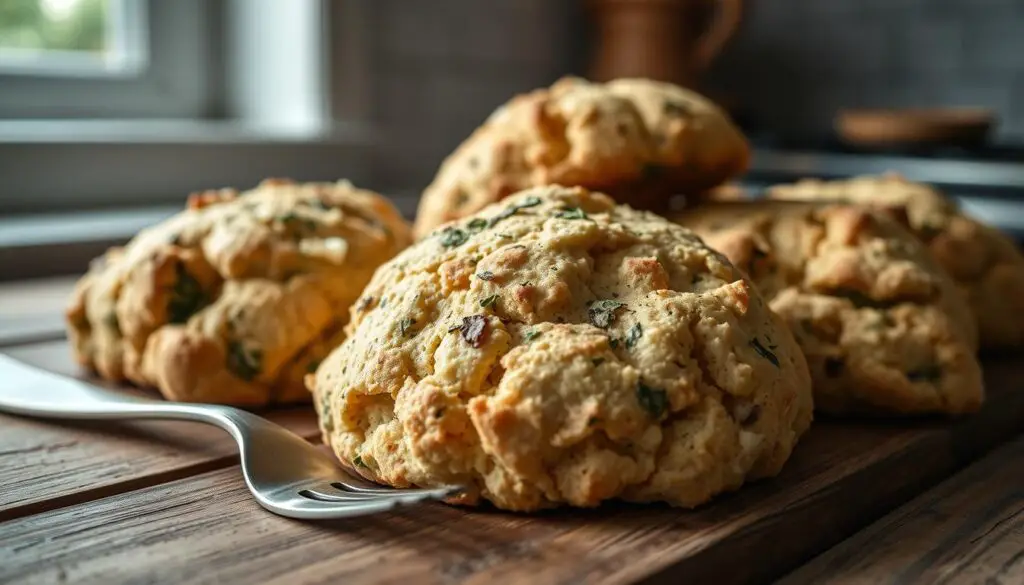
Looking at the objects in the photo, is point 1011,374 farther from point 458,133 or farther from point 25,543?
point 458,133

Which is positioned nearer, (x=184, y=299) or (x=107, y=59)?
(x=184, y=299)

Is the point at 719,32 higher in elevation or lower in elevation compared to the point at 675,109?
higher

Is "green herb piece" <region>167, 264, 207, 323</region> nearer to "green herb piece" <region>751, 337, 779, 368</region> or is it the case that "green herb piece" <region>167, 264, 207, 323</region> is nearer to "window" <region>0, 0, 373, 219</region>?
"green herb piece" <region>751, 337, 779, 368</region>

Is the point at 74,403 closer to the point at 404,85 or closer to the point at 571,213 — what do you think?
the point at 571,213

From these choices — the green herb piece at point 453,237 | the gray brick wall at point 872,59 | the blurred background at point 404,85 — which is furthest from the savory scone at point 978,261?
the gray brick wall at point 872,59

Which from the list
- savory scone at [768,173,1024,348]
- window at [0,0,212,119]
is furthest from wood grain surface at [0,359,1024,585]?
window at [0,0,212,119]

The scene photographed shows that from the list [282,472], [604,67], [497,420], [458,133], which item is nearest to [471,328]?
[497,420]

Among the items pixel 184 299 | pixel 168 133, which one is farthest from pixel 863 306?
pixel 168 133
